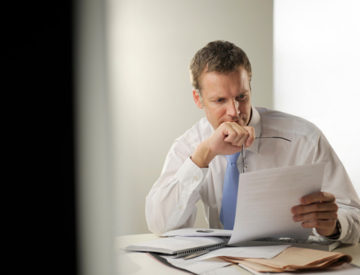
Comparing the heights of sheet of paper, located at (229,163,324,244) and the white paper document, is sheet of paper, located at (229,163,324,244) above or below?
above

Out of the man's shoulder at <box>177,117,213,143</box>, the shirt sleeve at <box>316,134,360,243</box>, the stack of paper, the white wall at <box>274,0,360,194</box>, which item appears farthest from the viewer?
the white wall at <box>274,0,360,194</box>

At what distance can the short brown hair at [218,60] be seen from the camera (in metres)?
1.66

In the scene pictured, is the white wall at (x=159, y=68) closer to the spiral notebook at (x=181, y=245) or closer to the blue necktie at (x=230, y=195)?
the blue necktie at (x=230, y=195)

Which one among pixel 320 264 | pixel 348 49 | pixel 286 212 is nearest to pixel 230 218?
pixel 286 212

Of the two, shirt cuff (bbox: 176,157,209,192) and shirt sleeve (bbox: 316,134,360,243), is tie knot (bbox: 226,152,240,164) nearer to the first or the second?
shirt cuff (bbox: 176,157,209,192)

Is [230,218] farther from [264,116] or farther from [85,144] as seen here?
[85,144]

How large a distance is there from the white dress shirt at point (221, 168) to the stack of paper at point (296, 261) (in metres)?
0.41

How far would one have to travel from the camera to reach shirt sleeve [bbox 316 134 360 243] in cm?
117

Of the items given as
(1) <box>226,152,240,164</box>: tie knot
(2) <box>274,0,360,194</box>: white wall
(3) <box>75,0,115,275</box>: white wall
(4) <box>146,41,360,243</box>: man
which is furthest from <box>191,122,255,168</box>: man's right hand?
(3) <box>75,0,115,275</box>: white wall

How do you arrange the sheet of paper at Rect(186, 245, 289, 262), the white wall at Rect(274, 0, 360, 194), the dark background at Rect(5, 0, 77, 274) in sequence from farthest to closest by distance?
the white wall at Rect(274, 0, 360, 194) → the sheet of paper at Rect(186, 245, 289, 262) → the dark background at Rect(5, 0, 77, 274)

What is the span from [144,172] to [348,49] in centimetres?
135

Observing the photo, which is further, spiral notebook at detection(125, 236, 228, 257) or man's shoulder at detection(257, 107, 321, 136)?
man's shoulder at detection(257, 107, 321, 136)

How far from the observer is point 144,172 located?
95.7 inches

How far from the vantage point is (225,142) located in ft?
4.62
